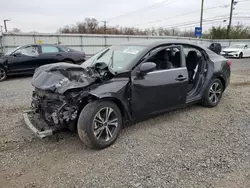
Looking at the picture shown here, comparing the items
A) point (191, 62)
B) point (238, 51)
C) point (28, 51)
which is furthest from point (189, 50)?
point (238, 51)

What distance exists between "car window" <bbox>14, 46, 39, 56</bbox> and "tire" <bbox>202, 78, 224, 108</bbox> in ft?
24.4

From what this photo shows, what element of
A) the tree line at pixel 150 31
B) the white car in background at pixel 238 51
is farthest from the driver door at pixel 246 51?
the tree line at pixel 150 31

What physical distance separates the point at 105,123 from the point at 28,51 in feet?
24.5

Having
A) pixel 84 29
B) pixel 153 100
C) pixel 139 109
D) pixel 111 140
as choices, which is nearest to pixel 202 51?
pixel 153 100

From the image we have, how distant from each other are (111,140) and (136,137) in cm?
48

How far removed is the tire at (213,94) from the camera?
4.67 m

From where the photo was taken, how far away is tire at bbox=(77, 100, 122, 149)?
289cm

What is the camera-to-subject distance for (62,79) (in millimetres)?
3014

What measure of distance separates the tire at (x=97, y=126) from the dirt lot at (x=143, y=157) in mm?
144

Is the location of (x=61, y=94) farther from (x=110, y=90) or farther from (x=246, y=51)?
(x=246, y=51)

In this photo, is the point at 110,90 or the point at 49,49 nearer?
the point at 110,90

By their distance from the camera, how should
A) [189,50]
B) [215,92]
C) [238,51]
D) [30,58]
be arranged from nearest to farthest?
[189,50], [215,92], [30,58], [238,51]

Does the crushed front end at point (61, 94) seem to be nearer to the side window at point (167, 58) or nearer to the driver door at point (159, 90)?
the driver door at point (159, 90)

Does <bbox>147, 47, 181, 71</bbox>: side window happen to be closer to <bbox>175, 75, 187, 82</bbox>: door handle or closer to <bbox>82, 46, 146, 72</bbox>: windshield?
<bbox>175, 75, 187, 82</bbox>: door handle
